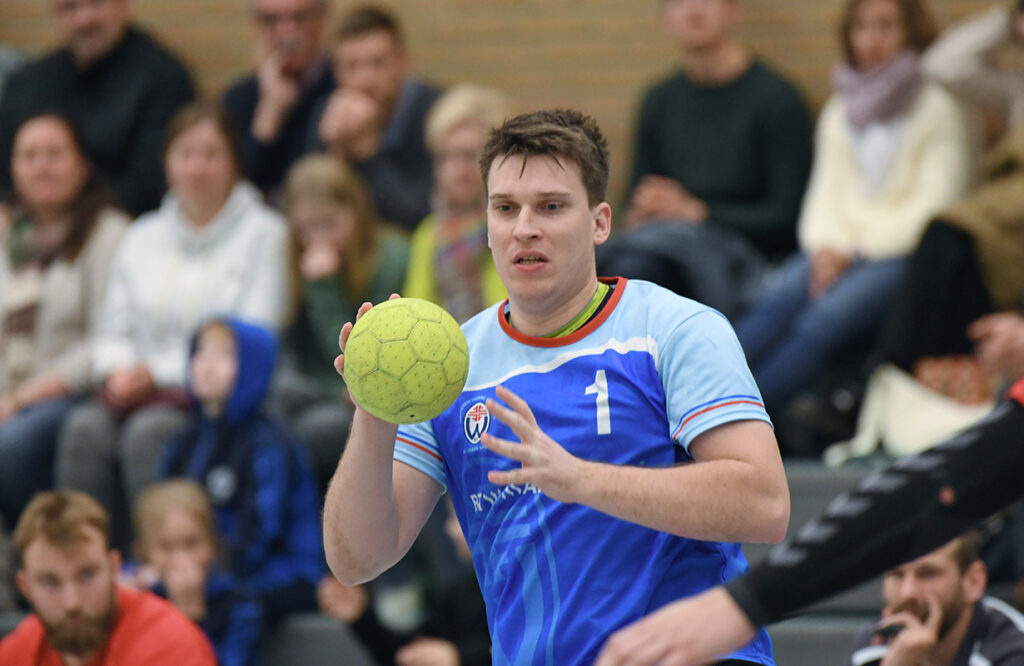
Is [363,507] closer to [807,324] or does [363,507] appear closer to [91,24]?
[807,324]

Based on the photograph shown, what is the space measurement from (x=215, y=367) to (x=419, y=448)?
2.76 metres

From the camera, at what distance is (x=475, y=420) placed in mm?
2938

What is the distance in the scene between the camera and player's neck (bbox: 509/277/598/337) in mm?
2943

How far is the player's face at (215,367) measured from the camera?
5559mm

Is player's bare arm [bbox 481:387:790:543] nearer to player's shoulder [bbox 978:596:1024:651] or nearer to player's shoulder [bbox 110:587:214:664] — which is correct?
player's shoulder [bbox 978:596:1024:651]

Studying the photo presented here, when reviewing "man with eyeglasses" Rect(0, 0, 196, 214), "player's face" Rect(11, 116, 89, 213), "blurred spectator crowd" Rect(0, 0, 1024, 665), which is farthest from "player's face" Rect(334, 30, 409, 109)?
"player's face" Rect(11, 116, 89, 213)

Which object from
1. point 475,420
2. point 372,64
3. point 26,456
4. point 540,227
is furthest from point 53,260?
point 540,227

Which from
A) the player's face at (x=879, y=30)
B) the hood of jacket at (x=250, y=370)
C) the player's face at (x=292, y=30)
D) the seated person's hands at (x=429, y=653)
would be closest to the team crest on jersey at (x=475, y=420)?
the seated person's hands at (x=429, y=653)

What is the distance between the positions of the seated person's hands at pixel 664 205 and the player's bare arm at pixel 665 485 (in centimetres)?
356

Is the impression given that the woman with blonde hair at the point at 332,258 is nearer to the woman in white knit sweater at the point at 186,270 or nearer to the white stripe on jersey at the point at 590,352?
the woman in white knit sweater at the point at 186,270

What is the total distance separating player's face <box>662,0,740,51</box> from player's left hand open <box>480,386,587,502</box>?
4.16m

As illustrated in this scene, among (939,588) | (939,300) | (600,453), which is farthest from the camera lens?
(939,300)

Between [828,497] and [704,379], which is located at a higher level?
[704,379]

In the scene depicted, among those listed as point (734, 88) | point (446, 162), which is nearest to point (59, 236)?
point (446, 162)
